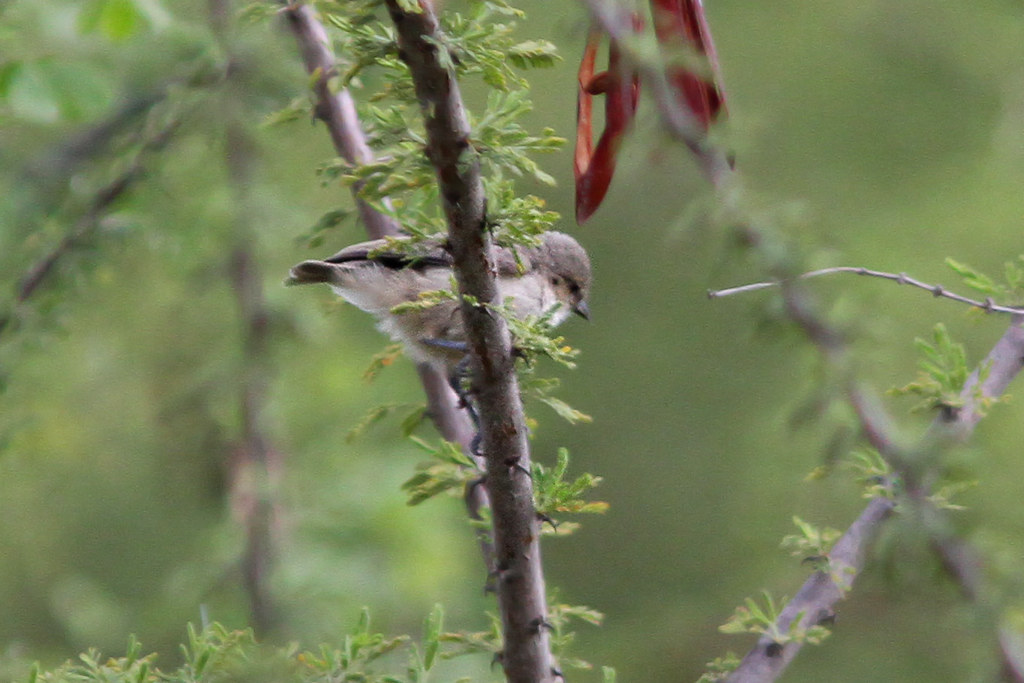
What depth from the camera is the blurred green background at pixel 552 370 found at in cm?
369

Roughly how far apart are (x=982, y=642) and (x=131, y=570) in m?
9.18

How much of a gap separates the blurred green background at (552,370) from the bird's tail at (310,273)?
11.6 inches

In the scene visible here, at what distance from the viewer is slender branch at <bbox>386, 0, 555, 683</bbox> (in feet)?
5.90

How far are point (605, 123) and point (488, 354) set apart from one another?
1.96 ft

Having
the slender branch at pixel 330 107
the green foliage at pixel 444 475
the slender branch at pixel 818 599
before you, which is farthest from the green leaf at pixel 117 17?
the slender branch at pixel 818 599

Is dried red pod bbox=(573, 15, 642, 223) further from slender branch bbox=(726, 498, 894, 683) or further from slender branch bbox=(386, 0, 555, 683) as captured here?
slender branch bbox=(726, 498, 894, 683)

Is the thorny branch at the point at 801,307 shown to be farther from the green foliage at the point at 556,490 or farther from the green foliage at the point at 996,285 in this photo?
the green foliage at the point at 996,285

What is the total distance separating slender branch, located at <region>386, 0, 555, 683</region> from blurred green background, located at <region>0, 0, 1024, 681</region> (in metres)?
0.34

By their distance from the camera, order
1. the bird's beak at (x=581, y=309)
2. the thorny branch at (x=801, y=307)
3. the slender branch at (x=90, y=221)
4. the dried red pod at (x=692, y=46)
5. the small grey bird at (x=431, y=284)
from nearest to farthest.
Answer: the thorny branch at (x=801, y=307), the dried red pod at (x=692, y=46), the slender branch at (x=90, y=221), the small grey bird at (x=431, y=284), the bird's beak at (x=581, y=309)

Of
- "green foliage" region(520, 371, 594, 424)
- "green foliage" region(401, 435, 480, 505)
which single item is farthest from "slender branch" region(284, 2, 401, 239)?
"green foliage" region(520, 371, 594, 424)

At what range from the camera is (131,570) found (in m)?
9.72

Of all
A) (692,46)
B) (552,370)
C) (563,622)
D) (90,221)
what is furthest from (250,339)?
(552,370)

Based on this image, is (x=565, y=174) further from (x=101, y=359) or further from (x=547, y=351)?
(x=547, y=351)

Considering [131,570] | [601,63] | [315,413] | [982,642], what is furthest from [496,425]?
[131,570]
